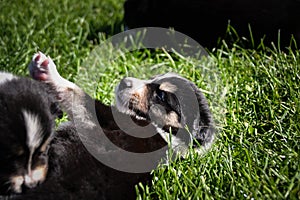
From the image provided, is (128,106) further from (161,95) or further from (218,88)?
(218,88)

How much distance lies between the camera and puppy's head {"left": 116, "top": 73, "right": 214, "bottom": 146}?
400 cm

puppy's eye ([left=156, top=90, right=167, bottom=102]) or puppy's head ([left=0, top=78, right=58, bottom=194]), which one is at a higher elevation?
puppy's head ([left=0, top=78, right=58, bottom=194])

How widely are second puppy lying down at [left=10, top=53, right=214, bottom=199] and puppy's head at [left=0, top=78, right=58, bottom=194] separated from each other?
101 millimetres

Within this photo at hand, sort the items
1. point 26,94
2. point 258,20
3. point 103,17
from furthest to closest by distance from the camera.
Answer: point 103,17, point 258,20, point 26,94

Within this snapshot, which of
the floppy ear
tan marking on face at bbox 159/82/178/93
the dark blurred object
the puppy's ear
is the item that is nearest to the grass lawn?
→ the floppy ear

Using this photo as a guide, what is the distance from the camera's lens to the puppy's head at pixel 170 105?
3999 mm

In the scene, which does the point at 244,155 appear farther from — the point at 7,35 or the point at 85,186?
the point at 7,35

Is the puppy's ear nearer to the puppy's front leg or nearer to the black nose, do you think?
the puppy's front leg

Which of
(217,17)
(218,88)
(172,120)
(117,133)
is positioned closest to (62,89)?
(117,133)

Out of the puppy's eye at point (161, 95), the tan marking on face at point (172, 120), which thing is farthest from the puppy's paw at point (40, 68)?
the tan marking on face at point (172, 120)

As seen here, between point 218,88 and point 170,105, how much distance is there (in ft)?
2.88

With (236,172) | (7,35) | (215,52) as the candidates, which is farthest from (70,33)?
(236,172)

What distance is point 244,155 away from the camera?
140 inches

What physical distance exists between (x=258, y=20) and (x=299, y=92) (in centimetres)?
186
